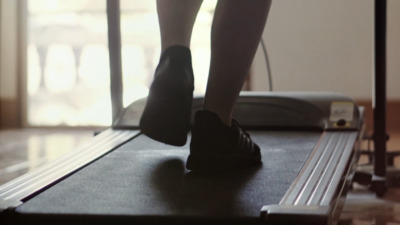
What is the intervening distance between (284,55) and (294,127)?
1.73 m

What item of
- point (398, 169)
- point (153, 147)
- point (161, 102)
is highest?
point (161, 102)

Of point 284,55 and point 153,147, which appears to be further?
point 284,55

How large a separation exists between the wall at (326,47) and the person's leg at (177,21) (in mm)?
2509

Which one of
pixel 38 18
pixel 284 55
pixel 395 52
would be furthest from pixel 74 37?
pixel 395 52

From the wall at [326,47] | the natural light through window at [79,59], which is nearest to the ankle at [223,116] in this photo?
the wall at [326,47]

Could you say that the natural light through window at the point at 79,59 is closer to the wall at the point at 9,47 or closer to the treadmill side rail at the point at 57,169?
the wall at the point at 9,47

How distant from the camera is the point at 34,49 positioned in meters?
4.49

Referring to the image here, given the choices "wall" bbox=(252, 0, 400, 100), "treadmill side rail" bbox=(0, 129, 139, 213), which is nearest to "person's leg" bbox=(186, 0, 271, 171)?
"treadmill side rail" bbox=(0, 129, 139, 213)

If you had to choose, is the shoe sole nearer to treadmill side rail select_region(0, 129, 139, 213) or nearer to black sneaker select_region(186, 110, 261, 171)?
black sneaker select_region(186, 110, 261, 171)

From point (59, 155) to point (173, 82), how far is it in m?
1.67

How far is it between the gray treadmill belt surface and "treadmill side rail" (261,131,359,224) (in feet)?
0.09

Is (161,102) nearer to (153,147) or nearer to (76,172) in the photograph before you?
(76,172)

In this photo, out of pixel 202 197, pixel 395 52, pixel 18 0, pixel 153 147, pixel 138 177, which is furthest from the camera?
pixel 18 0

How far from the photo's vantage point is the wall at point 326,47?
4.01 m
